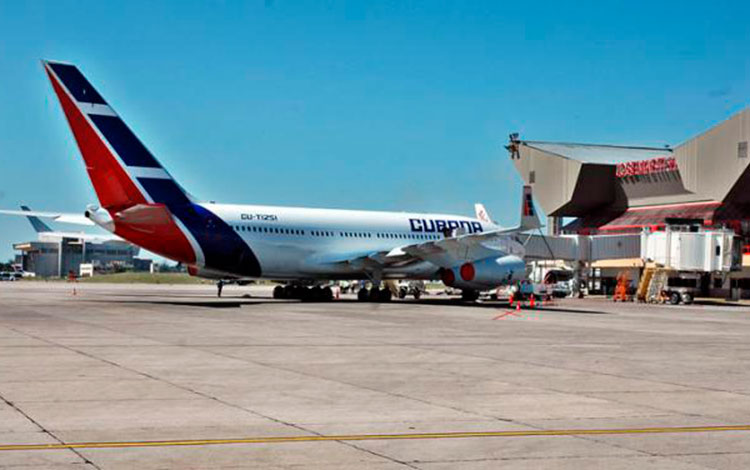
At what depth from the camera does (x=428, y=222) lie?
4678cm

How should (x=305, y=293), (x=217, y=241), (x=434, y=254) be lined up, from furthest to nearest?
(x=305, y=293), (x=434, y=254), (x=217, y=241)

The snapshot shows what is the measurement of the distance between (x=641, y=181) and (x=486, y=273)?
43.9 meters

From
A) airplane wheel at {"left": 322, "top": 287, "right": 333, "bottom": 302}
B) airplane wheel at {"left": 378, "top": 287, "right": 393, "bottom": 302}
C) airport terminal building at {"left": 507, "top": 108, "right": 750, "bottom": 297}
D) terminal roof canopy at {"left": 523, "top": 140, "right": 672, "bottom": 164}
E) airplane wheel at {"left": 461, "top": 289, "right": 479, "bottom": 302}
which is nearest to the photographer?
airplane wheel at {"left": 378, "top": 287, "right": 393, "bottom": 302}

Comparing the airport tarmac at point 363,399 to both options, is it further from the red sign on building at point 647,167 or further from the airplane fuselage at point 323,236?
the red sign on building at point 647,167

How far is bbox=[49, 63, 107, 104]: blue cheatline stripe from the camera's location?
33.0m

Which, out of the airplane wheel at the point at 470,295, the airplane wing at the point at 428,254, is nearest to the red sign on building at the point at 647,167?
the airplane wheel at the point at 470,295

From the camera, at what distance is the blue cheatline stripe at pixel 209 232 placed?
36.0 metres

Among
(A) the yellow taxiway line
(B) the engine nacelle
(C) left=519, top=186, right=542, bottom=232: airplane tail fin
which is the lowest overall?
(A) the yellow taxiway line

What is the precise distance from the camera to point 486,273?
42.6 meters

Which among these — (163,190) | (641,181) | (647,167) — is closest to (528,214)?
(163,190)

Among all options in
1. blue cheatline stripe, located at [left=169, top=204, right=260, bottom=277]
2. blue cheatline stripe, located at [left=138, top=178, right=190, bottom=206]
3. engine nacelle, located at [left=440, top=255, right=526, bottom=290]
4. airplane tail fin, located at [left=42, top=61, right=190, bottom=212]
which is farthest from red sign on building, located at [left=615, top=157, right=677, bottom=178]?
airplane tail fin, located at [left=42, top=61, right=190, bottom=212]

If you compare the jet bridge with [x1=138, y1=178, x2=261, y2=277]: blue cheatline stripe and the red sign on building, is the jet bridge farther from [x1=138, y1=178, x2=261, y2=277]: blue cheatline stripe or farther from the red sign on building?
the red sign on building

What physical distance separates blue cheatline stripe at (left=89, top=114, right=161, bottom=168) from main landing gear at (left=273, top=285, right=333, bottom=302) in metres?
11.6

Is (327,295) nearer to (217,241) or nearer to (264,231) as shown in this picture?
(264,231)
